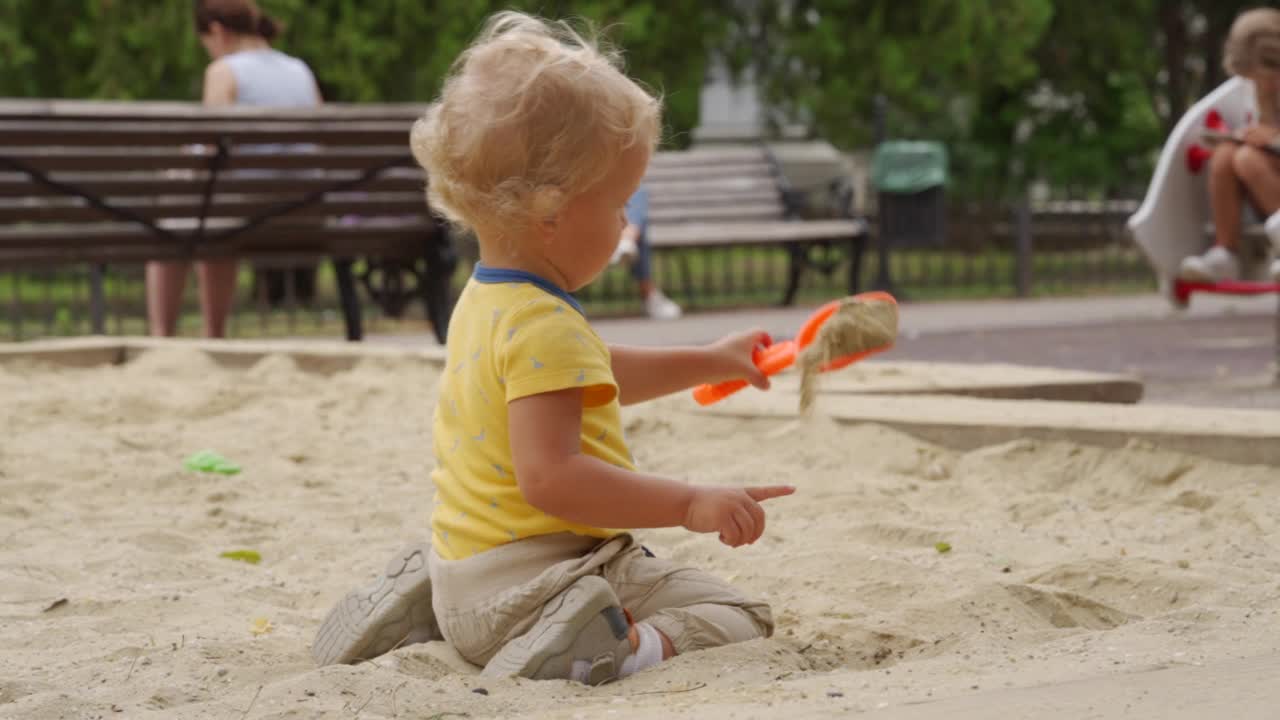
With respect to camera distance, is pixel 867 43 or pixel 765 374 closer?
pixel 765 374

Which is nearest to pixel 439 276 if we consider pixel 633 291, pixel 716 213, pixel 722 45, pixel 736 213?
pixel 716 213

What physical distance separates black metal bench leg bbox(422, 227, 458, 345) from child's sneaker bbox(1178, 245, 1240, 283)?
316 centimetres

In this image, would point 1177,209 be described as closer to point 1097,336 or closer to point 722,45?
point 1097,336

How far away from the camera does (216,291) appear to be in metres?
8.00

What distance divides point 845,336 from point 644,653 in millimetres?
733

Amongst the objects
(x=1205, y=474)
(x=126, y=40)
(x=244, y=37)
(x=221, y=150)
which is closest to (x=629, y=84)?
(x=1205, y=474)

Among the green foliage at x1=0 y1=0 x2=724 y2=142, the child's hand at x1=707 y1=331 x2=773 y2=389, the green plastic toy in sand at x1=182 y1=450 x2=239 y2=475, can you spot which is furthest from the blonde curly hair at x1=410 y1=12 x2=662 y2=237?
the green foliage at x1=0 y1=0 x2=724 y2=142

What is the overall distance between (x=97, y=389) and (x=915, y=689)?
4.09 meters

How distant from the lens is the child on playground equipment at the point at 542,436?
2518mm

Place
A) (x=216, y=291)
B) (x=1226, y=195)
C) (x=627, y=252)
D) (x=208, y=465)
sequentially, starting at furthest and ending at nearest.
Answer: (x=627, y=252) < (x=216, y=291) < (x=1226, y=195) < (x=208, y=465)

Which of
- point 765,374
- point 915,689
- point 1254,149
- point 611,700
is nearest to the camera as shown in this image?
point 915,689

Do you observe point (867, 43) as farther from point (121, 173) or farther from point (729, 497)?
point (729, 497)

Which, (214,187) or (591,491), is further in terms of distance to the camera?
(214,187)

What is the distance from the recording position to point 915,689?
7.11 feet
